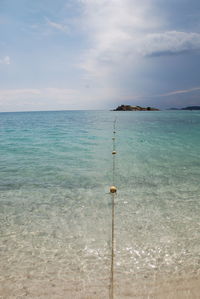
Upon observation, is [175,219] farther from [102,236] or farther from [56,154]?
[56,154]

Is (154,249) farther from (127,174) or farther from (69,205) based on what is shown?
(127,174)

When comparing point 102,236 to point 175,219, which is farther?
point 175,219

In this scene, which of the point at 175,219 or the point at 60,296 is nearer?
the point at 60,296

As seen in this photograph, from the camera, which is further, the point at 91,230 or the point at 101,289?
the point at 91,230

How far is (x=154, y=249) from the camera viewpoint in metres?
3.80

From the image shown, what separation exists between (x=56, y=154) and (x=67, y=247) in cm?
919

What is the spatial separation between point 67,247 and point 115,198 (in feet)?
8.38

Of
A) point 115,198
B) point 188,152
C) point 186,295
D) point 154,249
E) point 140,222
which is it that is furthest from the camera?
point 188,152

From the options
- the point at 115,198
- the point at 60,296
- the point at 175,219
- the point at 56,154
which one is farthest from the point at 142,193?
the point at 56,154

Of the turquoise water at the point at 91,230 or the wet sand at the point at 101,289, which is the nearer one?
the wet sand at the point at 101,289

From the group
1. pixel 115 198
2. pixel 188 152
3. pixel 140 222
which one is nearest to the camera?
pixel 140 222

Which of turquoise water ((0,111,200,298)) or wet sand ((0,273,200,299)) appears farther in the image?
turquoise water ((0,111,200,298))

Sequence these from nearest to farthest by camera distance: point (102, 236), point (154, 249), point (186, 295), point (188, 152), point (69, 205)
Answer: point (186, 295), point (154, 249), point (102, 236), point (69, 205), point (188, 152)

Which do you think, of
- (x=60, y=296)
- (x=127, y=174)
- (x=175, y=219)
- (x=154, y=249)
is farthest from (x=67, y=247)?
(x=127, y=174)
